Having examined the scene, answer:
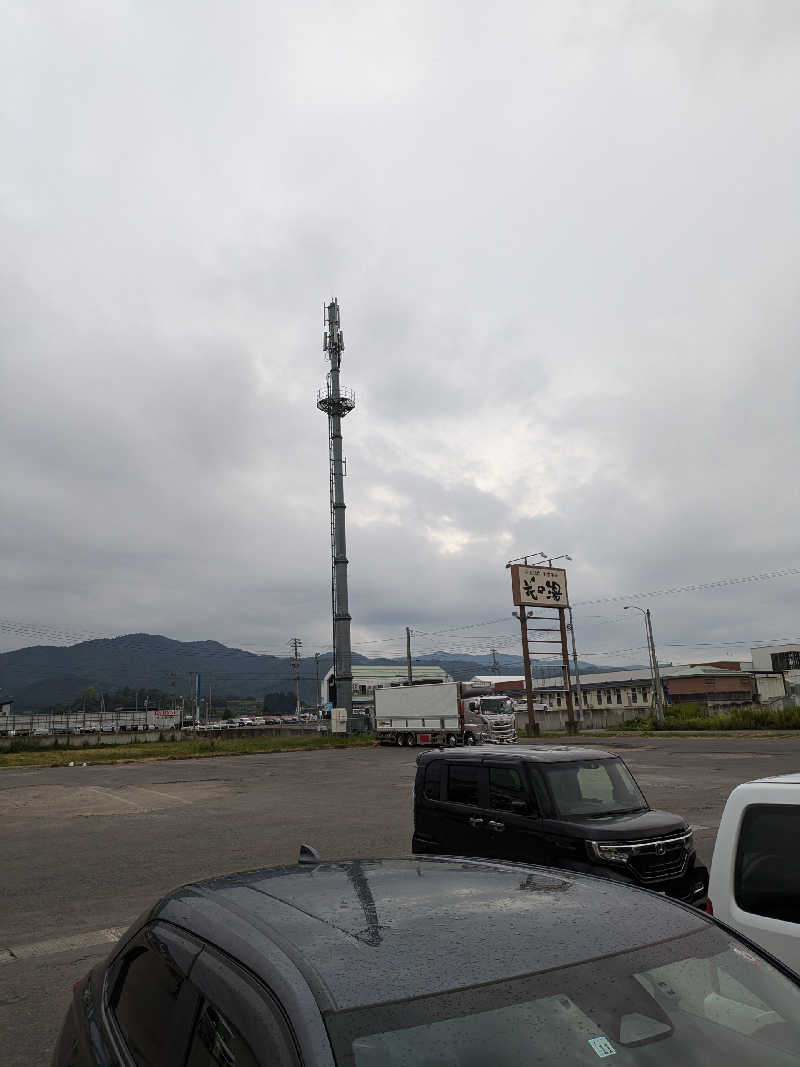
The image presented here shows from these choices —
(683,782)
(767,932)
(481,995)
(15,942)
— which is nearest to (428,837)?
(15,942)

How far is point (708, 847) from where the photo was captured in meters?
10.5

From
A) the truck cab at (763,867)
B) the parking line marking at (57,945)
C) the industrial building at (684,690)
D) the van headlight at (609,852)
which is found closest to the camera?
the truck cab at (763,867)

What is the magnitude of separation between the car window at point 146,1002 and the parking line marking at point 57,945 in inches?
208

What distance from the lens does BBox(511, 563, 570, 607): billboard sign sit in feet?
177

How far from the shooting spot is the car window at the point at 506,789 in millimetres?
7582

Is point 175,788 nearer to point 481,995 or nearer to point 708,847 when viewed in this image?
point 708,847

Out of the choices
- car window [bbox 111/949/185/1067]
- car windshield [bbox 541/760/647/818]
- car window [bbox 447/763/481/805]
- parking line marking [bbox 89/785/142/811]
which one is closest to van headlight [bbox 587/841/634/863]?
car windshield [bbox 541/760/647/818]

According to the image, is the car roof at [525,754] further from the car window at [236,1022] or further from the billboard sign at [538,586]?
the billboard sign at [538,586]

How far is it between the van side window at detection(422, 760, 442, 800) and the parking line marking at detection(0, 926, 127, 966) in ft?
11.4

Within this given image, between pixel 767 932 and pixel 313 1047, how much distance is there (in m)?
3.05

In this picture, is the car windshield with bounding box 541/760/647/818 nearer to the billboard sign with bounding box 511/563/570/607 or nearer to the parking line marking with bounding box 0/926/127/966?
the parking line marking with bounding box 0/926/127/966

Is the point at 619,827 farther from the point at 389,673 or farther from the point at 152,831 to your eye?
the point at 389,673

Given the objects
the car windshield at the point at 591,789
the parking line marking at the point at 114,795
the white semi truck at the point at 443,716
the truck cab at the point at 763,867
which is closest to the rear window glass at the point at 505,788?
the car windshield at the point at 591,789

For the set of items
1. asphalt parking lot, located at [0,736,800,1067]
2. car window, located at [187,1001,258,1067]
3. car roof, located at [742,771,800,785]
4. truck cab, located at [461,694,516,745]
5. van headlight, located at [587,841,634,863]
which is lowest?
asphalt parking lot, located at [0,736,800,1067]
